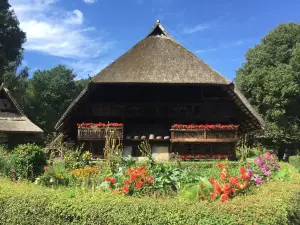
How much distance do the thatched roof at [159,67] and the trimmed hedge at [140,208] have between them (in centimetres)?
1241

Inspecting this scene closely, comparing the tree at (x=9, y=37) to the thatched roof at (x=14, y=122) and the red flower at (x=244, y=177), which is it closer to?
the thatched roof at (x=14, y=122)

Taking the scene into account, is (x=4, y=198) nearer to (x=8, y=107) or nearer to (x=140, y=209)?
(x=140, y=209)

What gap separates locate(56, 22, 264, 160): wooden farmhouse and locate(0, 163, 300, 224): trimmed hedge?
39.9 ft

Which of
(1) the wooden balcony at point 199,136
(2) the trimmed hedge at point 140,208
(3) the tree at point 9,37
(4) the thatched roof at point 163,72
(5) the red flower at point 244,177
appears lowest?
(2) the trimmed hedge at point 140,208

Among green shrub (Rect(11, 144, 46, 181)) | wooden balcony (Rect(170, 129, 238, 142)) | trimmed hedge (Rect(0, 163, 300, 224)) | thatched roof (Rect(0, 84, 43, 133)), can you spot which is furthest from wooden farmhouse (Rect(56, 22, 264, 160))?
trimmed hedge (Rect(0, 163, 300, 224))

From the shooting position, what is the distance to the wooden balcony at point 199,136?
18.6m

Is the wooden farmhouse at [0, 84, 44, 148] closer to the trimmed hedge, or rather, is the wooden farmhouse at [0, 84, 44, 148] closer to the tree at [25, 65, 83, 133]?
the tree at [25, 65, 83, 133]

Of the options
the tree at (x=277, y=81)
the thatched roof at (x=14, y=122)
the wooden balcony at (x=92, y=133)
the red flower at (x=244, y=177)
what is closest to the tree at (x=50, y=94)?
the thatched roof at (x=14, y=122)

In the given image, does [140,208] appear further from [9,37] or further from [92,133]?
[9,37]

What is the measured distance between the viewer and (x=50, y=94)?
4209 cm

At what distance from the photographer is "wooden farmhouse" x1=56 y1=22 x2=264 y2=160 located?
733 inches

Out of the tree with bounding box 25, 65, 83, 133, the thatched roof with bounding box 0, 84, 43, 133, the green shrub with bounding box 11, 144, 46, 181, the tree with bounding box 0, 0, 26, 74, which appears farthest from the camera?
the tree with bounding box 25, 65, 83, 133

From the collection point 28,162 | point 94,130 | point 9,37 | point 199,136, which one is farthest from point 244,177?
point 9,37

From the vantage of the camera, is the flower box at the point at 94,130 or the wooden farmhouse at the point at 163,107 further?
the wooden farmhouse at the point at 163,107
